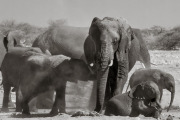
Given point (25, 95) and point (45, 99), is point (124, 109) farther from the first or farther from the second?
point (45, 99)

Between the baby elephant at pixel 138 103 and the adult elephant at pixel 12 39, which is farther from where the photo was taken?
the adult elephant at pixel 12 39

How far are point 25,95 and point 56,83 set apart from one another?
0.51 metres

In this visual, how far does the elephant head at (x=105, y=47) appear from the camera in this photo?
8258mm

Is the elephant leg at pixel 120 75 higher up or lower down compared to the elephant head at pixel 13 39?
lower down

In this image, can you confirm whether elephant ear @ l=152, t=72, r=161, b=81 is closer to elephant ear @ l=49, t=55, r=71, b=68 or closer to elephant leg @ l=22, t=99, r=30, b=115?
elephant ear @ l=49, t=55, r=71, b=68

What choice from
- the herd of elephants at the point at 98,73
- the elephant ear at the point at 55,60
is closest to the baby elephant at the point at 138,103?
the herd of elephants at the point at 98,73

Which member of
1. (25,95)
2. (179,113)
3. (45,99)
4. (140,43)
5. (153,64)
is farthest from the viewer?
(153,64)

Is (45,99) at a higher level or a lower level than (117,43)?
lower

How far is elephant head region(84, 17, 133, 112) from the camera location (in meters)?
8.26

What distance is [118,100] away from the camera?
8.17 m

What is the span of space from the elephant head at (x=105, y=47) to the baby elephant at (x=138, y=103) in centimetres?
21

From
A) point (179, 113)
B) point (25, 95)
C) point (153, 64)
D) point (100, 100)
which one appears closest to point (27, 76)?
point (25, 95)

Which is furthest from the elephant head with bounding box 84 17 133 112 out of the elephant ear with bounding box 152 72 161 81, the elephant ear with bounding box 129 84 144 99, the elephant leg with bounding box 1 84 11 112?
the elephant leg with bounding box 1 84 11 112

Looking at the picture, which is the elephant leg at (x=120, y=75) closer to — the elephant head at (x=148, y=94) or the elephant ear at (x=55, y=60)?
the elephant head at (x=148, y=94)
